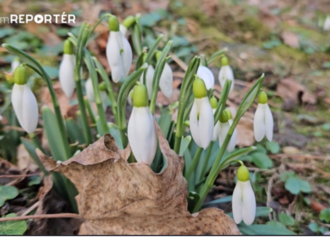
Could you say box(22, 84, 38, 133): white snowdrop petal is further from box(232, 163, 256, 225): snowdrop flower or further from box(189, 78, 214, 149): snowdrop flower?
box(232, 163, 256, 225): snowdrop flower

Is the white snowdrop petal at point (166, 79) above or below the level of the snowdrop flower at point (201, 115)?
above

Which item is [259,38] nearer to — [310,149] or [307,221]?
[310,149]

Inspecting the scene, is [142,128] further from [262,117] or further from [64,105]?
[64,105]

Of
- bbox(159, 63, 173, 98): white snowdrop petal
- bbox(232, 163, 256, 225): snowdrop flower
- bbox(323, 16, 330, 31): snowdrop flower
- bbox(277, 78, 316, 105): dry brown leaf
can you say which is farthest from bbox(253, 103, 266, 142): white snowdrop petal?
bbox(323, 16, 330, 31): snowdrop flower

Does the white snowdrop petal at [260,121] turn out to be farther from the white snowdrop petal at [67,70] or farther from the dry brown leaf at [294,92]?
the dry brown leaf at [294,92]

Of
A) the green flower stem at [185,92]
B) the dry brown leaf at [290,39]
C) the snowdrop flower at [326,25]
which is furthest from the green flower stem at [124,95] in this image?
the snowdrop flower at [326,25]

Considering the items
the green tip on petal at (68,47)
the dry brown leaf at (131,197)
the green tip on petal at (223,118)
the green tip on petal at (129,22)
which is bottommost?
the dry brown leaf at (131,197)

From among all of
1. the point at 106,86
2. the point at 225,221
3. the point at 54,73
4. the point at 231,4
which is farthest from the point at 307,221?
the point at 231,4
